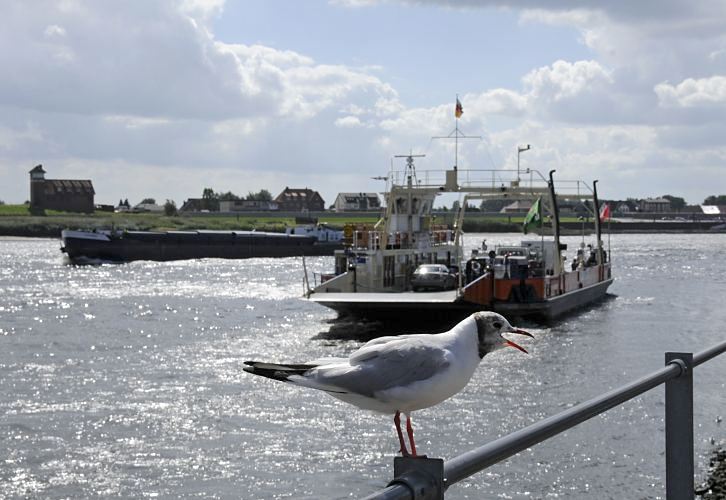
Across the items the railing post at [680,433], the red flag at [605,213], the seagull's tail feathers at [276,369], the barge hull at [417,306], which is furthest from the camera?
the red flag at [605,213]

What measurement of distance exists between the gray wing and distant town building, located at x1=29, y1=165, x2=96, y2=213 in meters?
179

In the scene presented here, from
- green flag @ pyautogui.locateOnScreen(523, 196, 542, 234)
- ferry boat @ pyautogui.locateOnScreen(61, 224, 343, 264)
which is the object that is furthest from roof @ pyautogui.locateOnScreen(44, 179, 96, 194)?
green flag @ pyautogui.locateOnScreen(523, 196, 542, 234)

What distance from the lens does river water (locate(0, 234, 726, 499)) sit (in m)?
17.6

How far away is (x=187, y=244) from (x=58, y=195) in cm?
8144

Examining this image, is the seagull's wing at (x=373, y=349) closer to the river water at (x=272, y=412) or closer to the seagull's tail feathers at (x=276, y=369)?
the seagull's tail feathers at (x=276, y=369)

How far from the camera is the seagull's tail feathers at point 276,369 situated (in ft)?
14.5

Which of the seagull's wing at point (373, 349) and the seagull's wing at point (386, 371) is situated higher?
the seagull's wing at point (373, 349)

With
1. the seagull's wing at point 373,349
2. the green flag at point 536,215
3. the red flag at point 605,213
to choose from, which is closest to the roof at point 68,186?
the red flag at point 605,213

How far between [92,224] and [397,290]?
114 meters

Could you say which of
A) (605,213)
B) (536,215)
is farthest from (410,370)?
(605,213)

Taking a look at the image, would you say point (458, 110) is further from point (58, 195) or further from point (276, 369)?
point (58, 195)

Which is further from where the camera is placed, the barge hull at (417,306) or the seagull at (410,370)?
the barge hull at (417,306)

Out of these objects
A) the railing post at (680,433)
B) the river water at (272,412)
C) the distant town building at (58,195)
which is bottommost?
the river water at (272,412)

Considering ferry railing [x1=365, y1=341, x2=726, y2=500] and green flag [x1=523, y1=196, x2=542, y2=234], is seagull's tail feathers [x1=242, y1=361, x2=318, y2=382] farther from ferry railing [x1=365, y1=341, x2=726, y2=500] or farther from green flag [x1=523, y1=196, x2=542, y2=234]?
green flag [x1=523, y1=196, x2=542, y2=234]
